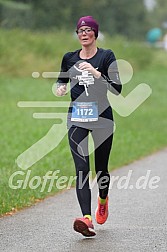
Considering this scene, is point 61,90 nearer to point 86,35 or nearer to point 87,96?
point 87,96

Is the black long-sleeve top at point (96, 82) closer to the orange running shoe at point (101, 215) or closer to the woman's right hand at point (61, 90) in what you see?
the woman's right hand at point (61, 90)

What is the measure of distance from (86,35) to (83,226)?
185 centimetres

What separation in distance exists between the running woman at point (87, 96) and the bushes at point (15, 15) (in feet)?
135

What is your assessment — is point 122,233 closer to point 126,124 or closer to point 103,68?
point 103,68

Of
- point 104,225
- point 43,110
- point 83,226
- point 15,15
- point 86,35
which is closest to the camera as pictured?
point 83,226

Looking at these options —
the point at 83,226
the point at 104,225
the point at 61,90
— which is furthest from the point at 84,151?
the point at 104,225

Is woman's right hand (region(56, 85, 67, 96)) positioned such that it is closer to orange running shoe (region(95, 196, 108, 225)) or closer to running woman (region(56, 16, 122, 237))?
running woman (region(56, 16, 122, 237))

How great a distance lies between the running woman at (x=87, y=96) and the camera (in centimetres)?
721

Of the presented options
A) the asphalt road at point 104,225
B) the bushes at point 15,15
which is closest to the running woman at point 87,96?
the asphalt road at point 104,225

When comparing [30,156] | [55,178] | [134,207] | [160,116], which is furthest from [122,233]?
[160,116]

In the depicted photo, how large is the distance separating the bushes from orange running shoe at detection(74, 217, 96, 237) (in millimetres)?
41484

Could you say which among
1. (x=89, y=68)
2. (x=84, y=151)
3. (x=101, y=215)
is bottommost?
(x=101, y=215)

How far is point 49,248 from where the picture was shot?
686 centimetres

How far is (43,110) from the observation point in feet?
73.1
